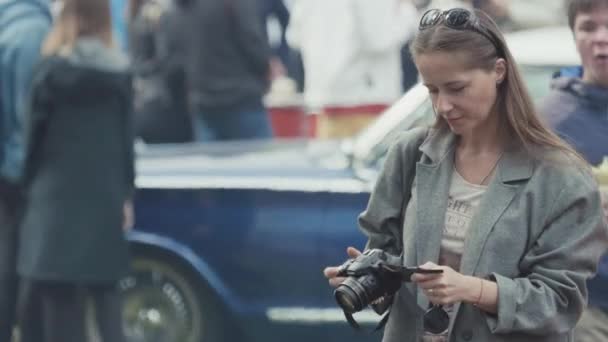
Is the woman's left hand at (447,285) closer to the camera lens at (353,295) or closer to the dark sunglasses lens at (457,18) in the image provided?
the camera lens at (353,295)

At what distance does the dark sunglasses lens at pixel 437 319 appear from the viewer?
128 inches

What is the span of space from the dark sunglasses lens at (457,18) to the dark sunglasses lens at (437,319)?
1.99ft

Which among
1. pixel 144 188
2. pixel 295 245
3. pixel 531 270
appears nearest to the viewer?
pixel 531 270

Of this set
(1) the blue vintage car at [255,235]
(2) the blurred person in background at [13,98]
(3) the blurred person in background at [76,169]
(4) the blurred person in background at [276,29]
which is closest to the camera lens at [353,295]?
(1) the blue vintage car at [255,235]

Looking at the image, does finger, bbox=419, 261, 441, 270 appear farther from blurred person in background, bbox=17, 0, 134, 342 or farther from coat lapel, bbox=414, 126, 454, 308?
blurred person in background, bbox=17, 0, 134, 342

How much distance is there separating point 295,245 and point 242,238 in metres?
0.30

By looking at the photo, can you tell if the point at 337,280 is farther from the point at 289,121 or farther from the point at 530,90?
the point at 289,121

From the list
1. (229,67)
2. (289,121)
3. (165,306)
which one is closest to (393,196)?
(165,306)

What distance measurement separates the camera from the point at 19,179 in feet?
20.9

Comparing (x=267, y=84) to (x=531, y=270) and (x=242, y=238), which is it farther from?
(x=531, y=270)

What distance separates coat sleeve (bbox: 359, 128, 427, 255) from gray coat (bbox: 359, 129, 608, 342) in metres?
0.09

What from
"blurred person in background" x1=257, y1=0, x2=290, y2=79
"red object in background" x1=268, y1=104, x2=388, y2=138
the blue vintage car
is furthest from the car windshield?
"red object in background" x1=268, y1=104, x2=388, y2=138

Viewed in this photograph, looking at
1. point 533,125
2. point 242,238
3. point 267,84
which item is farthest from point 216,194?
point 533,125

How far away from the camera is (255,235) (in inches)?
253
